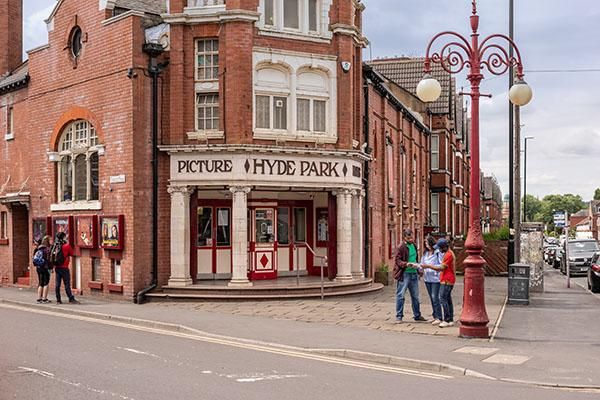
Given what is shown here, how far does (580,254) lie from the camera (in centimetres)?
3972

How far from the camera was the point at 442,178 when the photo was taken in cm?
4525

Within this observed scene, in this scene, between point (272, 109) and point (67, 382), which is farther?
point (272, 109)

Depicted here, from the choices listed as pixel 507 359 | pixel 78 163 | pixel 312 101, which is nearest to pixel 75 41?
pixel 78 163

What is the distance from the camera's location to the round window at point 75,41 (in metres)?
23.1

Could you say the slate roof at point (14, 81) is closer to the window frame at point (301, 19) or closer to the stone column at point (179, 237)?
the stone column at point (179, 237)

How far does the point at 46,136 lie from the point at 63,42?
3.11 metres

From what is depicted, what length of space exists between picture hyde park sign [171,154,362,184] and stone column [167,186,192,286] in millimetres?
467

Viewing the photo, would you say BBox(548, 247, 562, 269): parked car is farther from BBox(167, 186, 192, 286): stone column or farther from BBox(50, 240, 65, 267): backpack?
BBox(50, 240, 65, 267): backpack

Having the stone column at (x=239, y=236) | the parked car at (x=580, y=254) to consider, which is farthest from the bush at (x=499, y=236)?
the stone column at (x=239, y=236)

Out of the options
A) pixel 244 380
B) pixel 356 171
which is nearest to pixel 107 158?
pixel 356 171

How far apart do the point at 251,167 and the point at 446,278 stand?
7396mm

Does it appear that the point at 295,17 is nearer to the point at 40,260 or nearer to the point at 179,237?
the point at 179,237

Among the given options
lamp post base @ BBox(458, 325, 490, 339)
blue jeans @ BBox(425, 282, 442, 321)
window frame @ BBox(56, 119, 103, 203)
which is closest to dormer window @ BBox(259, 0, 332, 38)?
window frame @ BBox(56, 119, 103, 203)

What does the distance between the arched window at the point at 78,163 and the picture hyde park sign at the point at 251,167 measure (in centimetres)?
312
